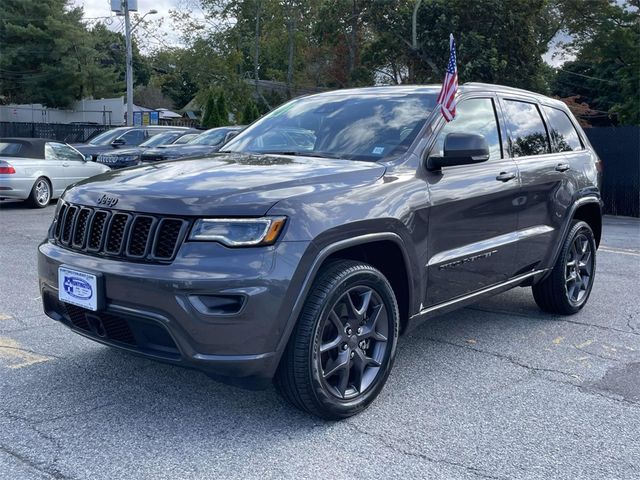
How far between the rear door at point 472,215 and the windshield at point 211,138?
32.2 ft

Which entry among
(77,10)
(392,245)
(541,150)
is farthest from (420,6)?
(77,10)

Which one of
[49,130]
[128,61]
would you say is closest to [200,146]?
[128,61]

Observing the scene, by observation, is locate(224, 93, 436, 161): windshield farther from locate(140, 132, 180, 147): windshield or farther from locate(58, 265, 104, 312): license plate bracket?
locate(140, 132, 180, 147): windshield

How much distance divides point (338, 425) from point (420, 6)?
28.3 m

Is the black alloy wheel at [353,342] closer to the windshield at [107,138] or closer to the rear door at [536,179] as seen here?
the rear door at [536,179]

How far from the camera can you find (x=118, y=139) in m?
19.2

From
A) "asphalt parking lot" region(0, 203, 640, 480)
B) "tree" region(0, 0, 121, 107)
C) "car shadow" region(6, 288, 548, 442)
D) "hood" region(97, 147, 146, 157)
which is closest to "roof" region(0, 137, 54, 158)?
"hood" region(97, 147, 146, 157)

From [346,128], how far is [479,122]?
1017 mm

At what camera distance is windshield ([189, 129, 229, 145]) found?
1434 cm

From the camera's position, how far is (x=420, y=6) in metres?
29.5

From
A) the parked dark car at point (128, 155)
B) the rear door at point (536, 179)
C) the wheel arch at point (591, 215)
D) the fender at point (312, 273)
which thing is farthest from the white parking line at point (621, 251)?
the parked dark car at point (128, 155)

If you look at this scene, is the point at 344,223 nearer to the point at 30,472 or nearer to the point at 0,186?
the point at 30,472

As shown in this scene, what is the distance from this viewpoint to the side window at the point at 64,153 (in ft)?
47.2

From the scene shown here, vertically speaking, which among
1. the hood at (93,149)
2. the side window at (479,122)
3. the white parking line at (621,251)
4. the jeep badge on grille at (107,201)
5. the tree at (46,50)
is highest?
the tree at (46,50)
